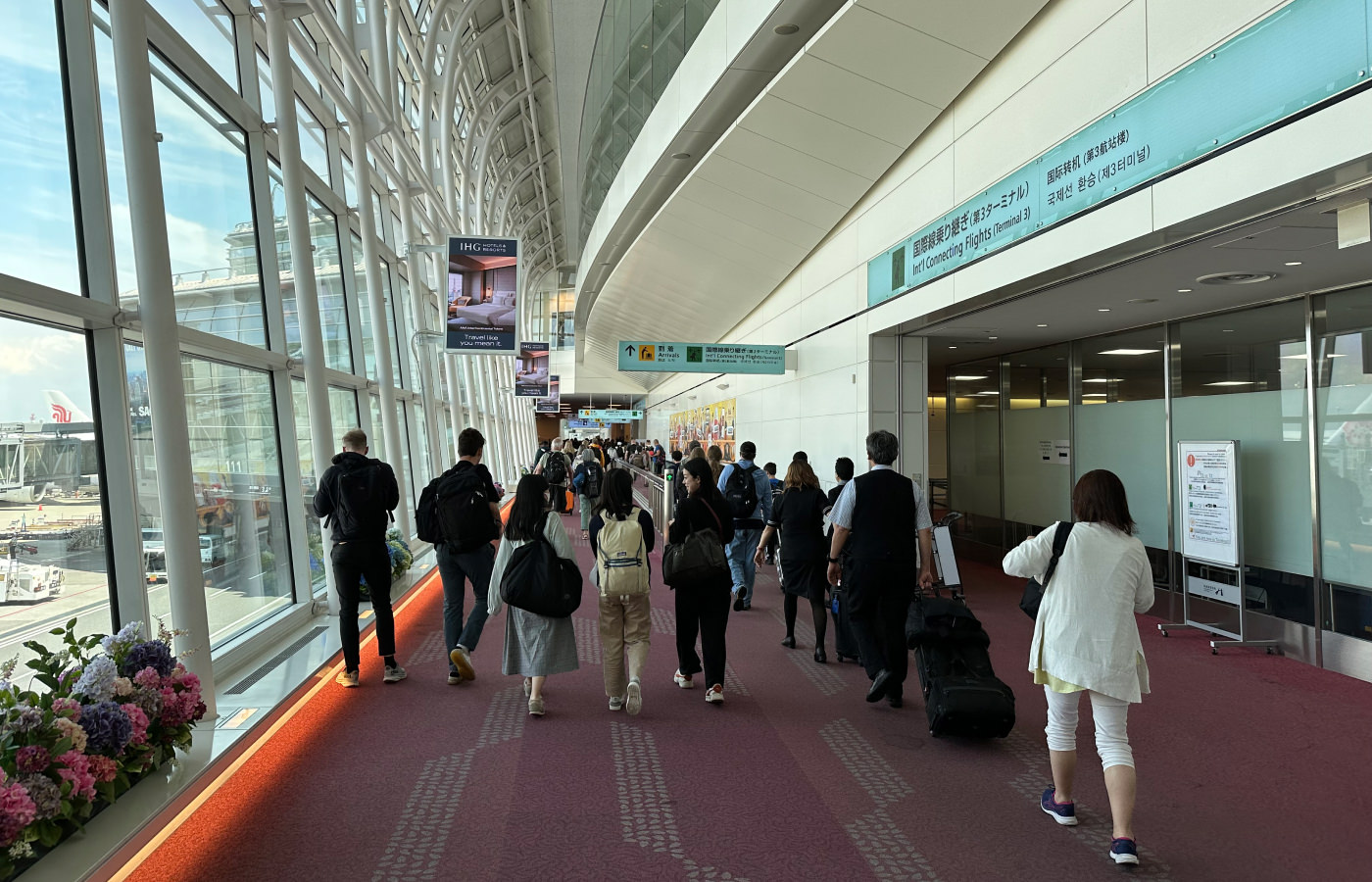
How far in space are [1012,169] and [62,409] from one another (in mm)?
7059

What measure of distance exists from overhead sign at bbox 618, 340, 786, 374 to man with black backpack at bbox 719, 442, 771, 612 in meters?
4.83

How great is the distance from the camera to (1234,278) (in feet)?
21.7

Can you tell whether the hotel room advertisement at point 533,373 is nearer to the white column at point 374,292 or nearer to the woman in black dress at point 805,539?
the white column at point 374,292

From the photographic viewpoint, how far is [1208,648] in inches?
291

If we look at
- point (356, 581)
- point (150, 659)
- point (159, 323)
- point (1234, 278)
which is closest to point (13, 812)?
point (150, 659)

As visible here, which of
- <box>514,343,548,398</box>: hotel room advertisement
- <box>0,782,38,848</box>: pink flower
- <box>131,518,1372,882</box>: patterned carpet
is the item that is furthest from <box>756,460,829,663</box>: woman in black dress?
<box>514,343,548,398</box>: hotel room advertisement

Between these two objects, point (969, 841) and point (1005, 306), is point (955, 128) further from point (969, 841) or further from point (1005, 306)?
point (969, 841)

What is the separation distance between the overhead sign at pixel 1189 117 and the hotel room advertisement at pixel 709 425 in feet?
34.3

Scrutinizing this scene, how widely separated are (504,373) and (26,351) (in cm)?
2949

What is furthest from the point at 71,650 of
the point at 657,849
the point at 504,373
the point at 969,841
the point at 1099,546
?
the point at 504,373

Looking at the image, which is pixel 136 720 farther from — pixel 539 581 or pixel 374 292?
pixel 374 292

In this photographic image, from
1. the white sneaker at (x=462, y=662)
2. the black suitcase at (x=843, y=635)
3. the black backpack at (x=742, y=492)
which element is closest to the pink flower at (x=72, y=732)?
the white sneaker at (x=462, y=662)

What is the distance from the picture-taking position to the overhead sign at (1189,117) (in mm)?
4027

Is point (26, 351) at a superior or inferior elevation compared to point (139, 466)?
superior
